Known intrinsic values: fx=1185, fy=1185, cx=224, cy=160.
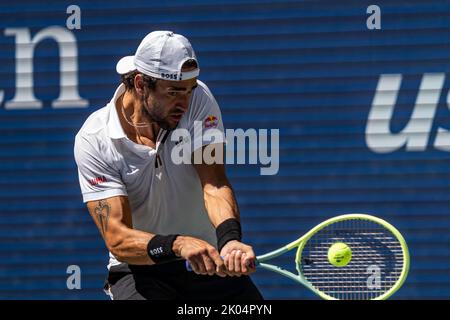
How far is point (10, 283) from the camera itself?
830cm

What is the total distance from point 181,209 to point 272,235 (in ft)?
9.04

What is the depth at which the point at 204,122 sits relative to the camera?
532 cm

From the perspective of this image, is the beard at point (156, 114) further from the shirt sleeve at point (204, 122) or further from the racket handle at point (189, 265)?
the racket handle at point (189, 265)

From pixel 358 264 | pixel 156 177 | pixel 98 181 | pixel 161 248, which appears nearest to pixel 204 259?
pixel 161 248

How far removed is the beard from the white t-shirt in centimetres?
6

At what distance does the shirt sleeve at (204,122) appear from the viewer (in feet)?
17.3

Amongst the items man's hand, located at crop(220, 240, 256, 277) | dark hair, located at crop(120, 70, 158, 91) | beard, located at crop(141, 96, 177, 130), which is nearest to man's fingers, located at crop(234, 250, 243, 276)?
man's hand, located at crop(220, 240, 256, 277)

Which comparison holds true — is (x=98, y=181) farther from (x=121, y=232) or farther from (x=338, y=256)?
(x=338, y=256)

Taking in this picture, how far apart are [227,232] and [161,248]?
0.29 metres

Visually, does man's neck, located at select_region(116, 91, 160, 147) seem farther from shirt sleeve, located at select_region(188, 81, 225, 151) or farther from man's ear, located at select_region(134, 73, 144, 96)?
shirt sleeve, located at select_region(188, 81, 225, 151)
